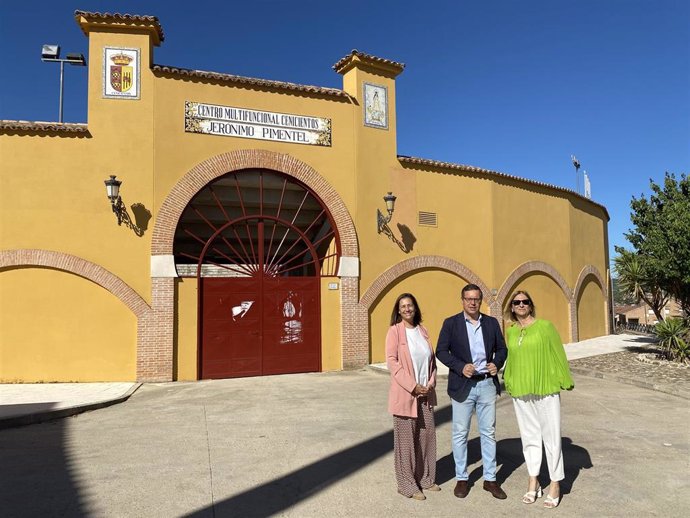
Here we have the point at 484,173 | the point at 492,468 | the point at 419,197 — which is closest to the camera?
the point at 492,468

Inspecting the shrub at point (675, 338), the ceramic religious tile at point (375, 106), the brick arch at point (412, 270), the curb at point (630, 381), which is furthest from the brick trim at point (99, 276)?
the shrub at point (675, 338)

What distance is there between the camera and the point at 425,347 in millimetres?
4238

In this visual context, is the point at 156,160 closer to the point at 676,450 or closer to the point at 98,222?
the point at 98,222

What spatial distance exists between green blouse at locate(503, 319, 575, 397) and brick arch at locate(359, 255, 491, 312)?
806 centimetres

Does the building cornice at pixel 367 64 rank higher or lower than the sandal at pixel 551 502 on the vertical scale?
higher

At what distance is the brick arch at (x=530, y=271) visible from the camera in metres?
14.7

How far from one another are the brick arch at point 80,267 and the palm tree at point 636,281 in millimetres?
11719

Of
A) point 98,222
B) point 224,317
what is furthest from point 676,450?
point 98,222

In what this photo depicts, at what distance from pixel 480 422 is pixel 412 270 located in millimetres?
8938

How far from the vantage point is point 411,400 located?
4102mm

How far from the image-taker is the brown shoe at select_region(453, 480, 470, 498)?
4.11 meters

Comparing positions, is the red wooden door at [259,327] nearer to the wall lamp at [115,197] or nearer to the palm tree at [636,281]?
the wall lamp at [115,197]

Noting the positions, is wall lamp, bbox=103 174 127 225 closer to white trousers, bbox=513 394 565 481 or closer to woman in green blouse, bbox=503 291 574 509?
woman in green blouse, bbox=503 291 574 509

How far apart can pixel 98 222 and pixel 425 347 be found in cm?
824
